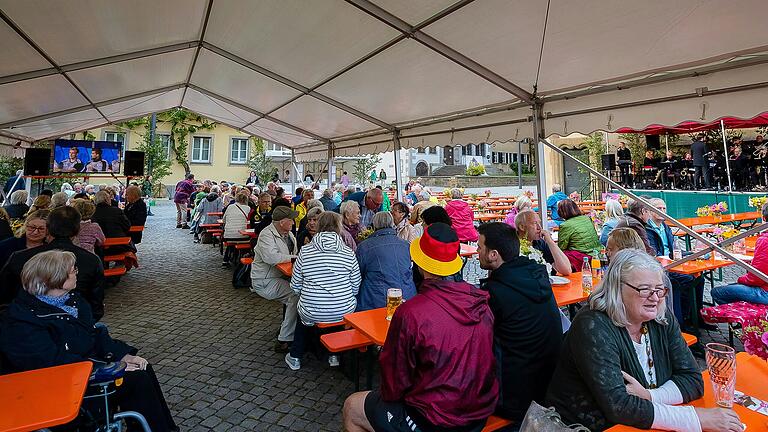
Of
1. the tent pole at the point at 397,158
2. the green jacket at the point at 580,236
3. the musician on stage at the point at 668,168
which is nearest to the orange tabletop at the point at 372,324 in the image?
the green jacket at the point at 580,236

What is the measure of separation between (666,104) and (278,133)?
9.97 meters

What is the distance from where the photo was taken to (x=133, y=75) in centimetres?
682

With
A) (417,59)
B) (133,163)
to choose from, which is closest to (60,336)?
(417,59)

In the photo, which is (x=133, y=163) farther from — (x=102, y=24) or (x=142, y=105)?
(x=102, y=24)

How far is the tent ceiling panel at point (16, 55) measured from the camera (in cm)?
414

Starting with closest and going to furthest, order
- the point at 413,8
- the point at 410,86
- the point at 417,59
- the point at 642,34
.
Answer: the point at 642,34 < the point at 413,8 < the point at 417,59 < the point at 410,86

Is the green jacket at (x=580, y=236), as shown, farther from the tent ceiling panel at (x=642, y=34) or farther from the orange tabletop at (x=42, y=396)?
the orange tabletop at (x=42, y=396)

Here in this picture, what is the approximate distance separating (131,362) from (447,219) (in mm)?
2886

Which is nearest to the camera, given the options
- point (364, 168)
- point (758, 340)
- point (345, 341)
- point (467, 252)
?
point (758, 340)

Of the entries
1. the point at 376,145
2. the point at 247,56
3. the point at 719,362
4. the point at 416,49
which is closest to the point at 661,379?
the point at 719,362

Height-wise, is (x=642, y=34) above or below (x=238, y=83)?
below

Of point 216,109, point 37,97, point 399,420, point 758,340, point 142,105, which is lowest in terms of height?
point 399,420

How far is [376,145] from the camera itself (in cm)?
887

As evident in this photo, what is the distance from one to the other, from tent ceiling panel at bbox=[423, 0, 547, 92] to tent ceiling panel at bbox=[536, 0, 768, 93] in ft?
0.50
